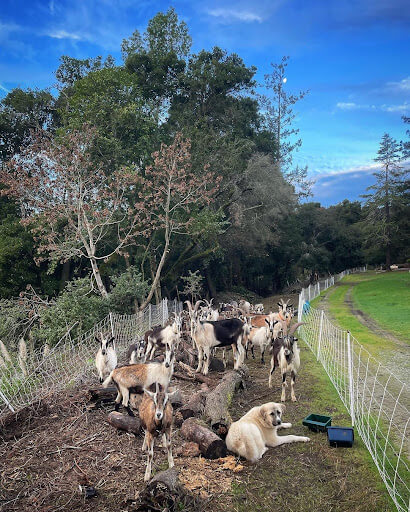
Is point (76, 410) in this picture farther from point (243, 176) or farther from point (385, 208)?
point (385, 208)

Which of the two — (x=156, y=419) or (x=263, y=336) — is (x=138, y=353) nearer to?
(x=263, y=336)

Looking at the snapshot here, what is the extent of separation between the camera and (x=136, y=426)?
6375 mm

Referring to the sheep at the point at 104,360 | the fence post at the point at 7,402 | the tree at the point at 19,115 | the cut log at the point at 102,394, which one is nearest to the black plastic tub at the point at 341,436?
the cut log at the point at 102,394

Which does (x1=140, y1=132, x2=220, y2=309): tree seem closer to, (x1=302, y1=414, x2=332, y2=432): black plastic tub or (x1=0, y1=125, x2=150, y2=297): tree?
(x1=0, y1=125, x2=150, y2=297): tree

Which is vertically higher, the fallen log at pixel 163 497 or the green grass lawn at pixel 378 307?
the fallen log at pixel 163 497

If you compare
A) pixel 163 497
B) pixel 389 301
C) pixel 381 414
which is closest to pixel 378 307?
pixel 389 301

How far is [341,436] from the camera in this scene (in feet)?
19.9

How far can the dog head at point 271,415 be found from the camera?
19.7 ft

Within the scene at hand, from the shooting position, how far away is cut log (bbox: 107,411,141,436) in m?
6.39

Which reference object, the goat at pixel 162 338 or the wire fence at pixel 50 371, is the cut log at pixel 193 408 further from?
the goat at pixel 162 338

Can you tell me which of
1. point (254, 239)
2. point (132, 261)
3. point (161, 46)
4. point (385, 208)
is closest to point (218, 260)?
point (254, 239)

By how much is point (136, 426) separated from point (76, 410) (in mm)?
1527

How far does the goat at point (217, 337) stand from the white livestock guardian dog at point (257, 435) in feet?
13.4

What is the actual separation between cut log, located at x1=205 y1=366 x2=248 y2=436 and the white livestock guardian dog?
483 mm
